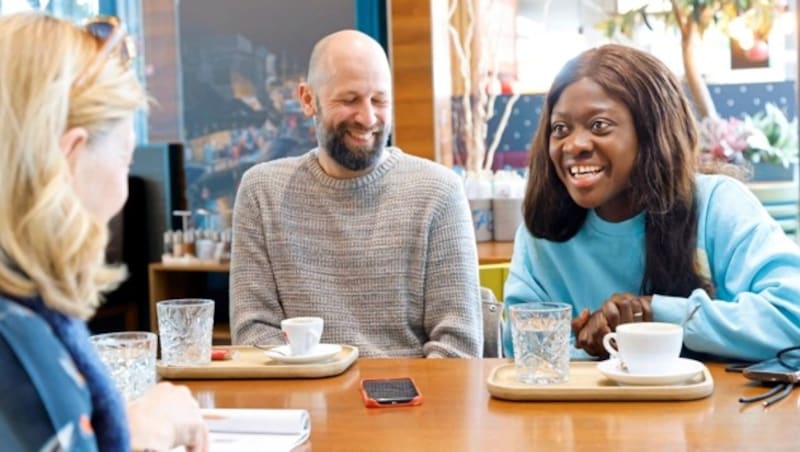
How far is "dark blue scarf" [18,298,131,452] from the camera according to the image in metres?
0.93

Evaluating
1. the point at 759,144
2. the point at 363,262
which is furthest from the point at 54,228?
the point at 759,144

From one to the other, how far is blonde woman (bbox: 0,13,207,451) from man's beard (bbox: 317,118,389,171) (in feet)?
4.62

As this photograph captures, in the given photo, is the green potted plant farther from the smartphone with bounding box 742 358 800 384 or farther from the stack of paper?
the stack of paper

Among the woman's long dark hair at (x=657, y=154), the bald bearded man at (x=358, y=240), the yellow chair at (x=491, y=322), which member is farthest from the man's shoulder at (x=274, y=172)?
the woman's long dark hair at (x=657, y=154)

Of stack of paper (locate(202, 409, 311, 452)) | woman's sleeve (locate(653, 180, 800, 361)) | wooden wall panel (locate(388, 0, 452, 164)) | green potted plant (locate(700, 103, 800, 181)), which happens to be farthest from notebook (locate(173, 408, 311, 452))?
green potted plant (locate(700, 103, 800, 181))

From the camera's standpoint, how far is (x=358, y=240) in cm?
236

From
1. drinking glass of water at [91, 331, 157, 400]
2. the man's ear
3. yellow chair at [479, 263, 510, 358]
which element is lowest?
yellow chair at [479, 263, 510, 358]

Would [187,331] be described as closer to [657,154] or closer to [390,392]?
[390,392]

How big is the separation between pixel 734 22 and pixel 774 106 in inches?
15.0

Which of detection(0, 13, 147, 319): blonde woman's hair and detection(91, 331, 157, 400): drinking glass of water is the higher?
detection(0, 13, 147, 319): blonde woman's hair

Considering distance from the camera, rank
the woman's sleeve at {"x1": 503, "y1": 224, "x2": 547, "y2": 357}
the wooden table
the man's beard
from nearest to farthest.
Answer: the wooden table < the woman's sleeve at {"x1": 503, "y1": 224, "x2": 547, "y2": 357} < the man's beard

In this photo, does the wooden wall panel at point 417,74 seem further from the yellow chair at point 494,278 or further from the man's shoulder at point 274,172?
the man's shoulder at point 274,172

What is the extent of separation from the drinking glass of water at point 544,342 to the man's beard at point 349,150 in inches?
35.2

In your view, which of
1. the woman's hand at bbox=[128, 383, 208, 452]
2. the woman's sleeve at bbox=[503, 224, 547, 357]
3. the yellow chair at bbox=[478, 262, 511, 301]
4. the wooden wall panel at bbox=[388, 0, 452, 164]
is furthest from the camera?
the wooden wall panel at bbox=[388, 0, 452, 164]
